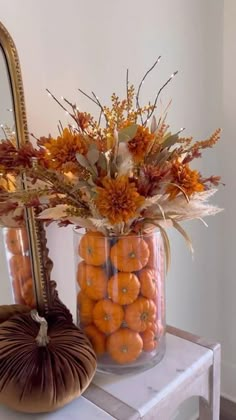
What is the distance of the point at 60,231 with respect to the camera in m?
1.15

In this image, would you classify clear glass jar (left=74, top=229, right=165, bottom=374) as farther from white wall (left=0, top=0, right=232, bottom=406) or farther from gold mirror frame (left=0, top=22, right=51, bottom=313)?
white wall (left=0, top=0, right=232, bottom=406)

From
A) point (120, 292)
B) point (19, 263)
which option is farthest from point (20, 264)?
point (120, 292)

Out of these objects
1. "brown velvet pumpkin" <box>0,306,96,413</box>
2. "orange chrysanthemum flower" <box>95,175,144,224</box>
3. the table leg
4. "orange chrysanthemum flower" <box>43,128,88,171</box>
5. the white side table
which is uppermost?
"orange chrysanthemum flower" <box>43,128,88,171</box>

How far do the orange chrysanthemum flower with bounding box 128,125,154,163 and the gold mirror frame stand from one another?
0.90 ft

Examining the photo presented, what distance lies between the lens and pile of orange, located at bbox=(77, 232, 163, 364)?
867 mm

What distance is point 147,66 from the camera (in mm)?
1331

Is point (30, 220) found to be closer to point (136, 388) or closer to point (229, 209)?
point (136, 388)

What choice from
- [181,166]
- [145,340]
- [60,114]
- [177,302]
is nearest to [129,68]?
[60,114]

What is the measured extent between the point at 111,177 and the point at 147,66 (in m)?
0.66

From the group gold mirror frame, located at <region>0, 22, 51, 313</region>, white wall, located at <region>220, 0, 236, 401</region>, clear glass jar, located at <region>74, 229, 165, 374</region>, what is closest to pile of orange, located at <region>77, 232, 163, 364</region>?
clear glass jar, located at <region>74, 229, 165, 374</region>

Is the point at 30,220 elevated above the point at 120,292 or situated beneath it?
elevated above

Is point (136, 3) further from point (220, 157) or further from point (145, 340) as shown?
point (145, 340)

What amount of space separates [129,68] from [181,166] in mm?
592

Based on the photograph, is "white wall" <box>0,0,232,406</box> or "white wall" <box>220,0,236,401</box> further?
"white wall" <box>220,0,236,401</box>
